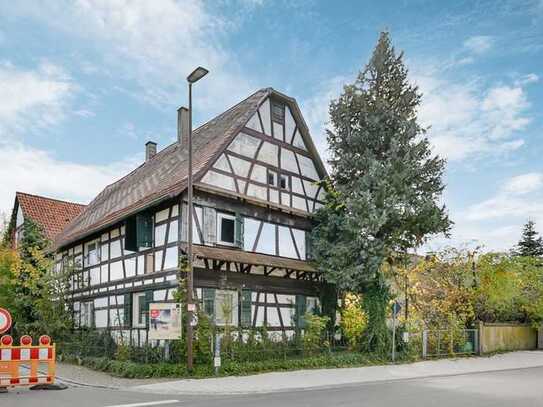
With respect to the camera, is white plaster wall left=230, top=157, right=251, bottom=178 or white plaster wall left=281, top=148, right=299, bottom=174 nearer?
white plaster wall left=230, top=157, right=251, bottom=178

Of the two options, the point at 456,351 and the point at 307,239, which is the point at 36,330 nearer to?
the point at 307,239

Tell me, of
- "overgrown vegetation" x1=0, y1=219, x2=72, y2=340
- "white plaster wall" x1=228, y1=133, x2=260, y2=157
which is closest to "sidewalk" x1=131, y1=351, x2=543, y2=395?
"white plaster wall" x1=228, y1=133, x2=260, y2=157

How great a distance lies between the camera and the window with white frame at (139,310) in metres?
19.5

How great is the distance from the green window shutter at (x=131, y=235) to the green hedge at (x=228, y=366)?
13.3 feet

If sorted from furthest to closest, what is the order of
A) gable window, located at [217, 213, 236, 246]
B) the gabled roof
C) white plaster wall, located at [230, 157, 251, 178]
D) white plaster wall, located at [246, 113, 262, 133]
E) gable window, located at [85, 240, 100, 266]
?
gable window, located at [85, 240, 100, 266] → white plaster wall, located at [246, 113, 262, 133] → white plaster wall, located at [230, 157, 251, 178] → gable window, located at [217, 213, 236, 246] → the gabled roof

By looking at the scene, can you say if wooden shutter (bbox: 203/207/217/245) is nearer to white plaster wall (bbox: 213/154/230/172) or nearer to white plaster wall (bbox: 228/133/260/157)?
white plaster wall (bbox: 213/154/230/172)

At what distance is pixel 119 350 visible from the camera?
1786cm

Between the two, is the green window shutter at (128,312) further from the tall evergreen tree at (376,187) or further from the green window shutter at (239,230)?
the tall evergreen tree at (376,187)

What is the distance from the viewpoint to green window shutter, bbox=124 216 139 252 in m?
19.9

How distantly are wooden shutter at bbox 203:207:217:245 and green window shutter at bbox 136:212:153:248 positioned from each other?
228 cm

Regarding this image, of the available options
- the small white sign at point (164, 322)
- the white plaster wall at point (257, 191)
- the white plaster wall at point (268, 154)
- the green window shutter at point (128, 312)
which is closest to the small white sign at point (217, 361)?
the small white sign at point (164, 322)

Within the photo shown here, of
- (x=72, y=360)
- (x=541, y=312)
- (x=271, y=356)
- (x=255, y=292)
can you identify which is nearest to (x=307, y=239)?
(x=255, y=292)

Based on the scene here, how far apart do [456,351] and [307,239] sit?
8.80 metres

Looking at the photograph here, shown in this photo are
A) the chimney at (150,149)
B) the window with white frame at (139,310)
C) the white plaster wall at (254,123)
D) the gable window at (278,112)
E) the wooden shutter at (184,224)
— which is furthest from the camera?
the chimney at (150,149)
